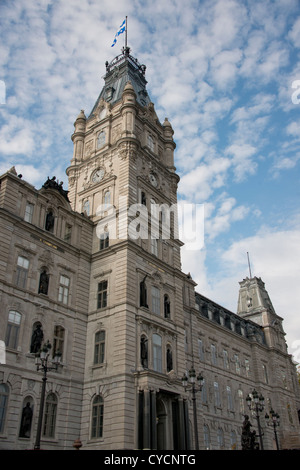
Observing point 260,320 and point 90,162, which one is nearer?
point 90,162

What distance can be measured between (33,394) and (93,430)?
205 inches

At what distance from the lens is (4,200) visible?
107ft

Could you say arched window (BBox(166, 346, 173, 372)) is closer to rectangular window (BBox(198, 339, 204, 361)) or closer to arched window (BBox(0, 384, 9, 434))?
arched window (BBox(0, 384, 9, 434))

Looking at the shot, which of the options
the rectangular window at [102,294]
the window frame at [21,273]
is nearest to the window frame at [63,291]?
the rectangular window at [102,294]

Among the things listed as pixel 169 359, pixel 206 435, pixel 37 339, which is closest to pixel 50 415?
pixel 37 339

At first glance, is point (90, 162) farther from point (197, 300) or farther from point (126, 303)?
point (197, 300)

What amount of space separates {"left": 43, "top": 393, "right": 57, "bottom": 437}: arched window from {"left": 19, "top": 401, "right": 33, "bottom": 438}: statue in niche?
1.57 metres

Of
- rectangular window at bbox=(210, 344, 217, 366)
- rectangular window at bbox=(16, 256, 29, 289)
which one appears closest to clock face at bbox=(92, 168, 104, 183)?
rectangular window at bbox=(16, 256, 29, 289)

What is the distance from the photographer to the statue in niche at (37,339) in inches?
1223

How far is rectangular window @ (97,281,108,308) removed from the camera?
36469 mm
